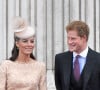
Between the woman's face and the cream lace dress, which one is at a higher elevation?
the woman's face

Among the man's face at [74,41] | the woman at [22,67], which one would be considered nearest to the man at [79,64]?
the man's face at [74,41]

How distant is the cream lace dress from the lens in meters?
4.06

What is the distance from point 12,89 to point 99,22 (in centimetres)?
318

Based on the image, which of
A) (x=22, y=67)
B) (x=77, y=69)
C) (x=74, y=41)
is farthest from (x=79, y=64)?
(x=22, y=67)

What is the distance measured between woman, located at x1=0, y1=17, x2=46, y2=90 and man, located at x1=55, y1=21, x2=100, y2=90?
260mm

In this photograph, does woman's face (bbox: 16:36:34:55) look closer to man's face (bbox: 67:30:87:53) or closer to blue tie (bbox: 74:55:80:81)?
man's face (bbox: 67:30:87:53)

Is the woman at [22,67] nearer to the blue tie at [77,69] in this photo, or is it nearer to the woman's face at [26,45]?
the woman's face at [26,45]

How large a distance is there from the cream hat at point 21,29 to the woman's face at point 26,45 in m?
0.04

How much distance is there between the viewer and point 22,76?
411cm

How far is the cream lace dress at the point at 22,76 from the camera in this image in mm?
4059

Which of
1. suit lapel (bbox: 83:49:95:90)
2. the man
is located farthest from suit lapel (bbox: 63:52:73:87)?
suit lapel (bbox: 83:49:95:90)

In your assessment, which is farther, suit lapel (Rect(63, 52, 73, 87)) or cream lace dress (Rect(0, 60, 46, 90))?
suit lapel (Rect(63, 52, 73, 87))

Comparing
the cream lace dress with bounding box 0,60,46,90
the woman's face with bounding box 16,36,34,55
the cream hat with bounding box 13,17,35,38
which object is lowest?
the cream lace dress with bounding box 0,60,46,90

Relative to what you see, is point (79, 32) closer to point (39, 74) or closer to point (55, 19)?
point (39, 74)
